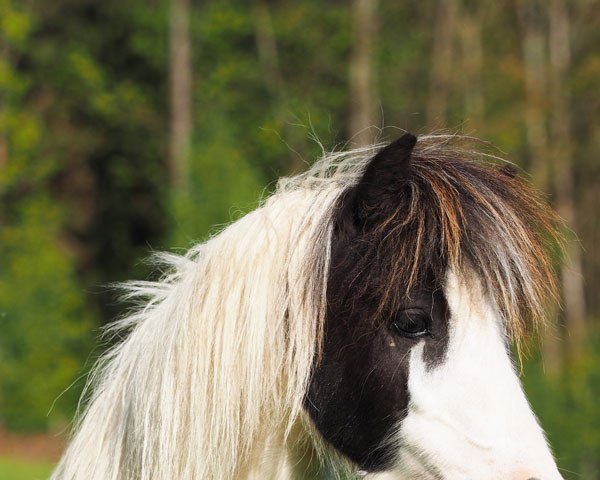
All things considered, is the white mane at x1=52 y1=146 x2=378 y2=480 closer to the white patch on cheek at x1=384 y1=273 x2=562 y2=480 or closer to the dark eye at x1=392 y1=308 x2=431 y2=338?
the dark eye at x1=392 y1=308 x2=431 y2=338

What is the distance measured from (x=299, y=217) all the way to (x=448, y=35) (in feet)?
92.3

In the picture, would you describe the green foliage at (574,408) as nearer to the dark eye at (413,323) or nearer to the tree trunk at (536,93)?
the tree trunk at (536,93)

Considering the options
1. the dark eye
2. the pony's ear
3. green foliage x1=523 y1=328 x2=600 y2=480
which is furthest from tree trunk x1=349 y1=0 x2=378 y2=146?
the dark eye

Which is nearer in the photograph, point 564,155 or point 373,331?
point 373,331

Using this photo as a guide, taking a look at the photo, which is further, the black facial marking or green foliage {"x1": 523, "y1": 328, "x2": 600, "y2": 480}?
green foliage {"x1": 523, "y1": 328, "x2": 600, "y2": 480}

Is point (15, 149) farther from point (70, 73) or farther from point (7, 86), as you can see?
point (70, 73)

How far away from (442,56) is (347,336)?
27933 mm

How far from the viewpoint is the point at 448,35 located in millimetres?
30391

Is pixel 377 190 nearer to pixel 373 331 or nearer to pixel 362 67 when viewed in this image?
pixel 373 331

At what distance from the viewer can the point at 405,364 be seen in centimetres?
297

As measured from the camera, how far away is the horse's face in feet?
9.23

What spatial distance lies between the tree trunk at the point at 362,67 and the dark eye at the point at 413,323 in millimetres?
23779

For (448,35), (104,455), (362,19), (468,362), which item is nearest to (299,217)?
(468,362)

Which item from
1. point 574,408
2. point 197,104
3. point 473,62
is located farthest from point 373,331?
point 197,104
